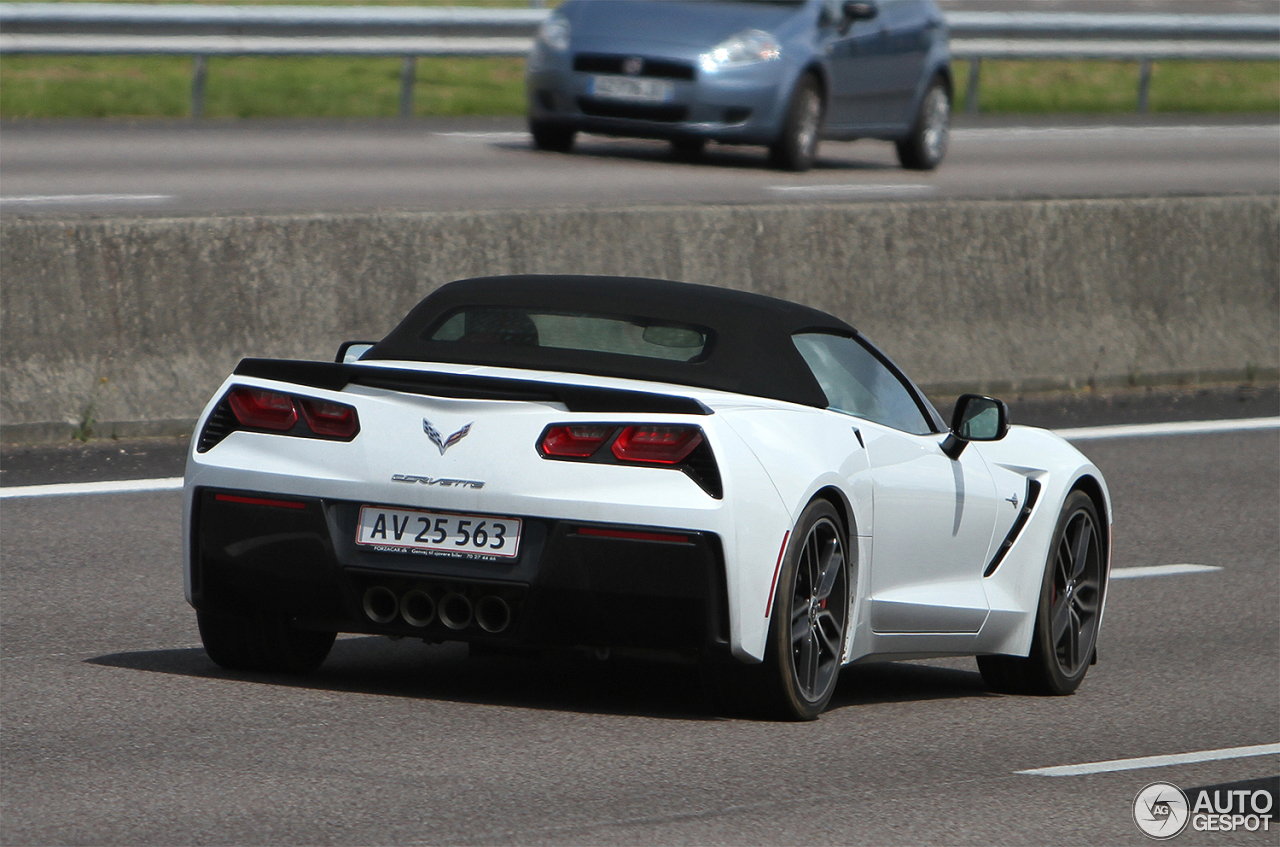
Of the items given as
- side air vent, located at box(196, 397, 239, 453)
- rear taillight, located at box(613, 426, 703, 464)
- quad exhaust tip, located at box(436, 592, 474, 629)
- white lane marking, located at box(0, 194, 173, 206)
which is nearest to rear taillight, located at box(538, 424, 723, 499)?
rear taillight, located at box(613, 426, 703, 464)

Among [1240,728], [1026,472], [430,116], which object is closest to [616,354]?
[1026,472]

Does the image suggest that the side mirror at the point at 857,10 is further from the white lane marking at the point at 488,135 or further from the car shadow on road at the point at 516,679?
the car shadow on road at the point at 516,679

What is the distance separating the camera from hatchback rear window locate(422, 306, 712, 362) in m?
6.95

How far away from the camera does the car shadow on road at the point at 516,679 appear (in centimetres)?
675

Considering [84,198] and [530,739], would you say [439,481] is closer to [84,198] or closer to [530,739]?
[530,739]

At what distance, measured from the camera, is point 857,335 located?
734 cm

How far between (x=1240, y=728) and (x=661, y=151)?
1618cm

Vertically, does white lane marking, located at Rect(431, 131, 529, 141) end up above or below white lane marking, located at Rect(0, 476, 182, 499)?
below

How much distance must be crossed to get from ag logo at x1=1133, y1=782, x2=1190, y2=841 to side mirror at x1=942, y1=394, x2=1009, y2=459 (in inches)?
58.9

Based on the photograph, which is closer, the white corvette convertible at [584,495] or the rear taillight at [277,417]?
the white corvette convertible at [584,495]

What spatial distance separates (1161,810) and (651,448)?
61.9 inches

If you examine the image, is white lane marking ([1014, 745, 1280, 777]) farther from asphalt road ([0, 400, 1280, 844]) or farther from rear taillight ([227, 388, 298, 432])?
rear taillight ([227, 388, 298, 432])

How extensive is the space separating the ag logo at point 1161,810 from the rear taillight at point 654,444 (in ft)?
4.75

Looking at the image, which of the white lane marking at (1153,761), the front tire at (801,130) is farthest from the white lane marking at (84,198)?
the white lane marking at (1153,761)
